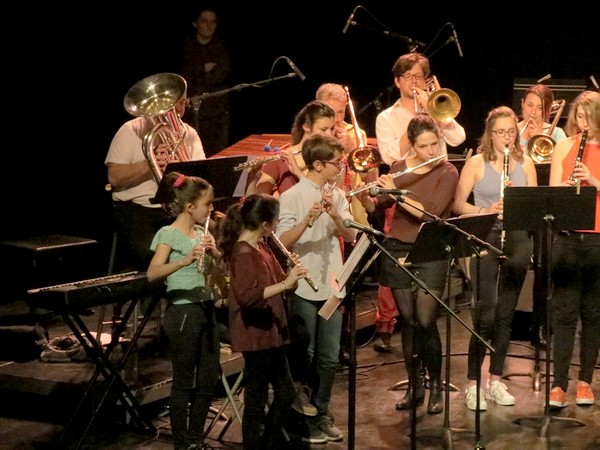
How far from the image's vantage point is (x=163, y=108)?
638cm

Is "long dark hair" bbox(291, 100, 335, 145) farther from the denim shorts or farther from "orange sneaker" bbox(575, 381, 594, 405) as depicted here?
"orange sneaker" bbox(575, 381, 594, 405)

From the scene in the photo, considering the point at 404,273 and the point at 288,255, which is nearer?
the point at 288,255

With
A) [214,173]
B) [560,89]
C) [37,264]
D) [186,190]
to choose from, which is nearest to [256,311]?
[186,190]

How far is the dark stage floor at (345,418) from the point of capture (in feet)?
19.0

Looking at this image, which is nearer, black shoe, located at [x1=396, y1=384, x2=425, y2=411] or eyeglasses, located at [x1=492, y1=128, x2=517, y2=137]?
eyeglasses, located at [x1=492, y1=128, x2=517, y2=137]

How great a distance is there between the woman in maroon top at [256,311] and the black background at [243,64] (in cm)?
385

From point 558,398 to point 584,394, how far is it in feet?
0.65

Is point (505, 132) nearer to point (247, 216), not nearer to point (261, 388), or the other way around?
point (247, 216)

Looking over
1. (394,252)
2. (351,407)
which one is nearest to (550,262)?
(394,252)

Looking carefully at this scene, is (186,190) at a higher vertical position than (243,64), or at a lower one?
lower

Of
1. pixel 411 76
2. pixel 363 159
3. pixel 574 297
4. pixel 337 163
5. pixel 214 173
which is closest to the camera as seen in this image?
pixel 337 163

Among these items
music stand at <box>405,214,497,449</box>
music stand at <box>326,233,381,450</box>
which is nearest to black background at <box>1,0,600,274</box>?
music stand at <box>405,214,497,449</box>

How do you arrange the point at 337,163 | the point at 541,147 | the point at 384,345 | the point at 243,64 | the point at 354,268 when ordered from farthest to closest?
1. the point at 243,64
2. the point at 384,345
3. the point at 541,147
4. the point at 337,163
5. the point at 354,268

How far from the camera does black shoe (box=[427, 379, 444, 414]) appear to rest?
6207 mm
